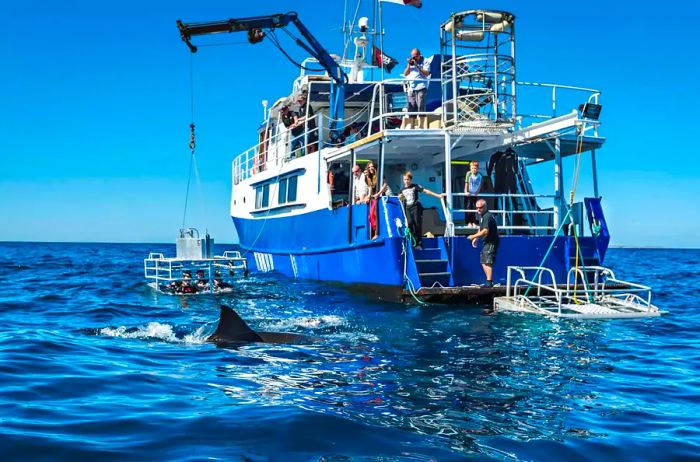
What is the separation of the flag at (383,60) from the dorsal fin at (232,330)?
1663 cm

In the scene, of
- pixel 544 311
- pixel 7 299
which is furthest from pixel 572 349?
pixel 7 299

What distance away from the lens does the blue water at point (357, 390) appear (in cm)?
535

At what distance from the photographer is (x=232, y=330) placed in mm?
10094

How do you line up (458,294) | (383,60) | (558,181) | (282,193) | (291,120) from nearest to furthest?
(458,294) → (558,181) → (282,193) → (291,120) → (383,60)

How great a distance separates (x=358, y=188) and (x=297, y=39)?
631 centimetres

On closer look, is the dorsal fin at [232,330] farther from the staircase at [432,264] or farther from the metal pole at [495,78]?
the metal pole at [495,78]

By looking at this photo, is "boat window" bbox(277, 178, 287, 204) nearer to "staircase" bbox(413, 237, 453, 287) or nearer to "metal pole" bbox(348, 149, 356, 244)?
"metal pole" bbox(348, 149, 356, 244)

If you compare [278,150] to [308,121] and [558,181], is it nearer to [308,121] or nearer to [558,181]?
[308,121]

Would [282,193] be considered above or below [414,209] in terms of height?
above

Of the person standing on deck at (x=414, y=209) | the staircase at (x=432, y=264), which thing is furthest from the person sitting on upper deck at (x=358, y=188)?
the staircase at (x=432, y=264)

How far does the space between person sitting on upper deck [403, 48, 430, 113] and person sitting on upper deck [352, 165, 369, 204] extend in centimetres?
254

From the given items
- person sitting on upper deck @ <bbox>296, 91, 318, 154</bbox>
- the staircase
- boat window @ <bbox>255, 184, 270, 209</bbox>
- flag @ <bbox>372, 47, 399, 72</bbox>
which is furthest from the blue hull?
flag @ <bbox>372, 47, 399, 72</bbox>

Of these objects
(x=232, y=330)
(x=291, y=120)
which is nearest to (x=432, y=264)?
(x=232, y=330)

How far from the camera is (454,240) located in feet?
50.1
